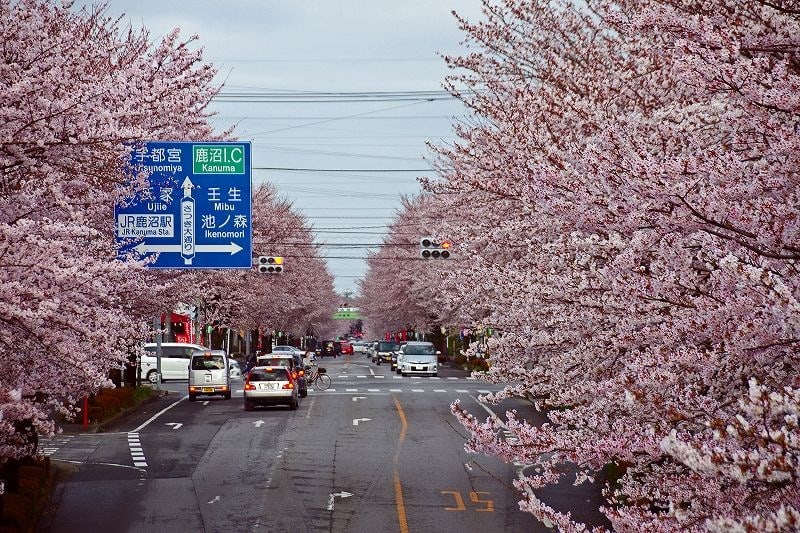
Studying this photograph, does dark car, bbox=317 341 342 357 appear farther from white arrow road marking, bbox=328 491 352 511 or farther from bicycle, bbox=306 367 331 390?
white arrow road marking, bbox=328 491 352 511

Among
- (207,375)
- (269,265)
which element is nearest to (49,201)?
(207,375)

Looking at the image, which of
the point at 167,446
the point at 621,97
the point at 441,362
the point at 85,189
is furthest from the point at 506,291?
the point at 441,362

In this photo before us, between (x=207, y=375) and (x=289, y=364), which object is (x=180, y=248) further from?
(x=289, y=364)

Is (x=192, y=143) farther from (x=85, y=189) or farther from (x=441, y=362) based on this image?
(x=441, y=362)

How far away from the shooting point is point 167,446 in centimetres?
2944

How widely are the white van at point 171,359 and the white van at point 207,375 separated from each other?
1429cm

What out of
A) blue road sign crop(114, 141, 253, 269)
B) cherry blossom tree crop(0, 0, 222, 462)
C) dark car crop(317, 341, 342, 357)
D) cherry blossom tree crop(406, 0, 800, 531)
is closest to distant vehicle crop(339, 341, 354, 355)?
dark car crop(317, 341, 342, 357)

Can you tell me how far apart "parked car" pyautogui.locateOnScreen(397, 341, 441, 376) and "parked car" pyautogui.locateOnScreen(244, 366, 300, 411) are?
2441cm

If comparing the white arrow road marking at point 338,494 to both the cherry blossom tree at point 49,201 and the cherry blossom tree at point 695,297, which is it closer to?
the cherry blossom tree at point 49,201

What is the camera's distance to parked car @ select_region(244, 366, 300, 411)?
1550 inches

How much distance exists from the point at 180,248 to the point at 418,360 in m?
38.9

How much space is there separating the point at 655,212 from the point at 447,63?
18.3 metres

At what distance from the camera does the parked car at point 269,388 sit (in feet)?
129

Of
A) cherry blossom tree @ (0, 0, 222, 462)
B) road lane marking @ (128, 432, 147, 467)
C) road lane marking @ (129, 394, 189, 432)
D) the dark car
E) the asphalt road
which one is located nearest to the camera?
cherry blossom tree @ (0, 0, 222, 462)
